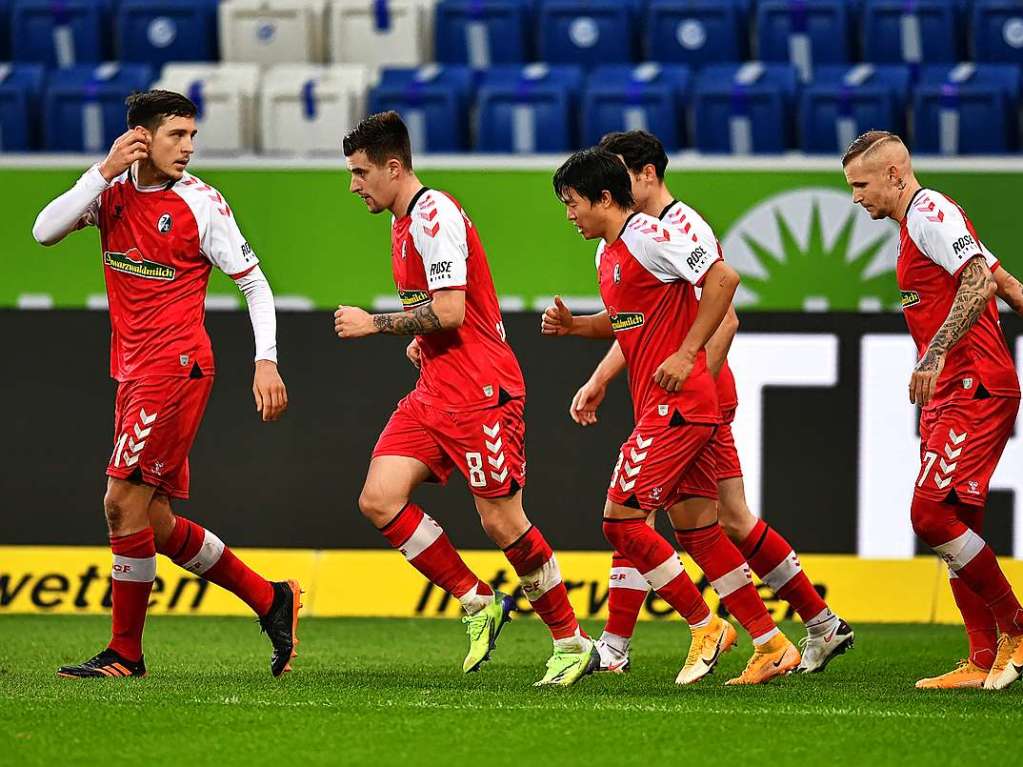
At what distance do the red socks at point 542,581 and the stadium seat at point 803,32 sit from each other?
254 inches

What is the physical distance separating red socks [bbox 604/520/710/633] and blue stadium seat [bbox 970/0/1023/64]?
21.6 ft

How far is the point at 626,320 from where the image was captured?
677cm

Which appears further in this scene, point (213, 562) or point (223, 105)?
point (223, 105)

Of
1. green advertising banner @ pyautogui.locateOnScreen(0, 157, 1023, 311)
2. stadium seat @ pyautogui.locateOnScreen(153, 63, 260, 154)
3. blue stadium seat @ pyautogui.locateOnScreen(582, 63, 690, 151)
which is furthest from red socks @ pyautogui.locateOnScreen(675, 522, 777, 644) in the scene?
stadium seat @ pyautogui.locateOnScreen(153, 63, 260, 154)

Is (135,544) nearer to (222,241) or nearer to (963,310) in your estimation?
(222,241)

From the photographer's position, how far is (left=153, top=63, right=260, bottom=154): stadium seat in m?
11.0

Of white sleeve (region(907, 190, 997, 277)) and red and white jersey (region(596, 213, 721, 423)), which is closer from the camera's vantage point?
white sleeve (region(907, 190, 997, 277))

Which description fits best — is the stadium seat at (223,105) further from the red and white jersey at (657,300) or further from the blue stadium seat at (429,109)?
the red and white jersey at (657,300)

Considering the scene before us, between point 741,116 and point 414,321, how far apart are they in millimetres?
5269

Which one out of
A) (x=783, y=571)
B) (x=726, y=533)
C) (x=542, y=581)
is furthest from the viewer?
(x=726, y=533)

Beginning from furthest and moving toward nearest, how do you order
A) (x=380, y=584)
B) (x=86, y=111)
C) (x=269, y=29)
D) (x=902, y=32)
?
(x=269, y=29), (x=902, y=32), (x=86, y=111), (x=380, y=584)

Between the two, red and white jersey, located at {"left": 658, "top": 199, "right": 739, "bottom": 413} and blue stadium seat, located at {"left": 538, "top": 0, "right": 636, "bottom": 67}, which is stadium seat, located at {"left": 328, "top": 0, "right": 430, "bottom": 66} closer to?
blue stadium seat, located at {"left": 538, "top": 0, "right": 636, "bottom": 67}

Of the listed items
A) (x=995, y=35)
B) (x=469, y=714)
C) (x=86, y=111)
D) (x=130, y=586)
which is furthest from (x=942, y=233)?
(x=86, y=111)

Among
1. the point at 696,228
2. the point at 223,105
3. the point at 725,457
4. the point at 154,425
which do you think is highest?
the point at 223,105
